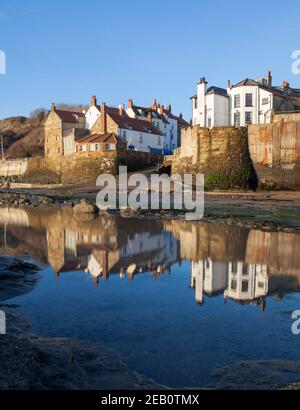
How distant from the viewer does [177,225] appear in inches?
658

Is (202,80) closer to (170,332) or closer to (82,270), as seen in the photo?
(82,270)

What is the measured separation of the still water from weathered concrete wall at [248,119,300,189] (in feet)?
55.0

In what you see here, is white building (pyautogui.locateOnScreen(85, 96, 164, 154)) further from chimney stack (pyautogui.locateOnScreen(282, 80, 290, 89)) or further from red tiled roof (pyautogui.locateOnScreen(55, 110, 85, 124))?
chimney stack (pyautogui.locateOnScreen(282, 80, 290, 89))

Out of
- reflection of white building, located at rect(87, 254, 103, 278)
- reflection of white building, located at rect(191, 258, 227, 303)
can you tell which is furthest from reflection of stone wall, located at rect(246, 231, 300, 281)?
reflection of white building, located at rect(87, 254, 103, 278)

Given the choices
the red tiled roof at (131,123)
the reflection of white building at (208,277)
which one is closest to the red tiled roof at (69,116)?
the red tiled roof at (131,123)

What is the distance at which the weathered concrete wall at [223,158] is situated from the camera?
31656 millimetres

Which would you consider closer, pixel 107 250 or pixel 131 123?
pixel 107 250

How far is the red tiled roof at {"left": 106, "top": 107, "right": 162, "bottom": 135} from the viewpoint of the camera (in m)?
52.5

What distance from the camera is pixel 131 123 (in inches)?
2135

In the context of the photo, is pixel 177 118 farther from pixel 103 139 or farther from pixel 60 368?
pixel 60 368

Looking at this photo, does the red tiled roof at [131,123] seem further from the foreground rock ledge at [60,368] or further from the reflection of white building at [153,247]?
the foreground rock ledge at [60,368]

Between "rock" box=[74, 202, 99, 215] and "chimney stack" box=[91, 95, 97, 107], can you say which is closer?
"rock" box=[74, 202, 99, 215]

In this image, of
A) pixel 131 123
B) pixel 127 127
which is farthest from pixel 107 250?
pixel 131 123

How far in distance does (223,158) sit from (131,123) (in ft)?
81.8
